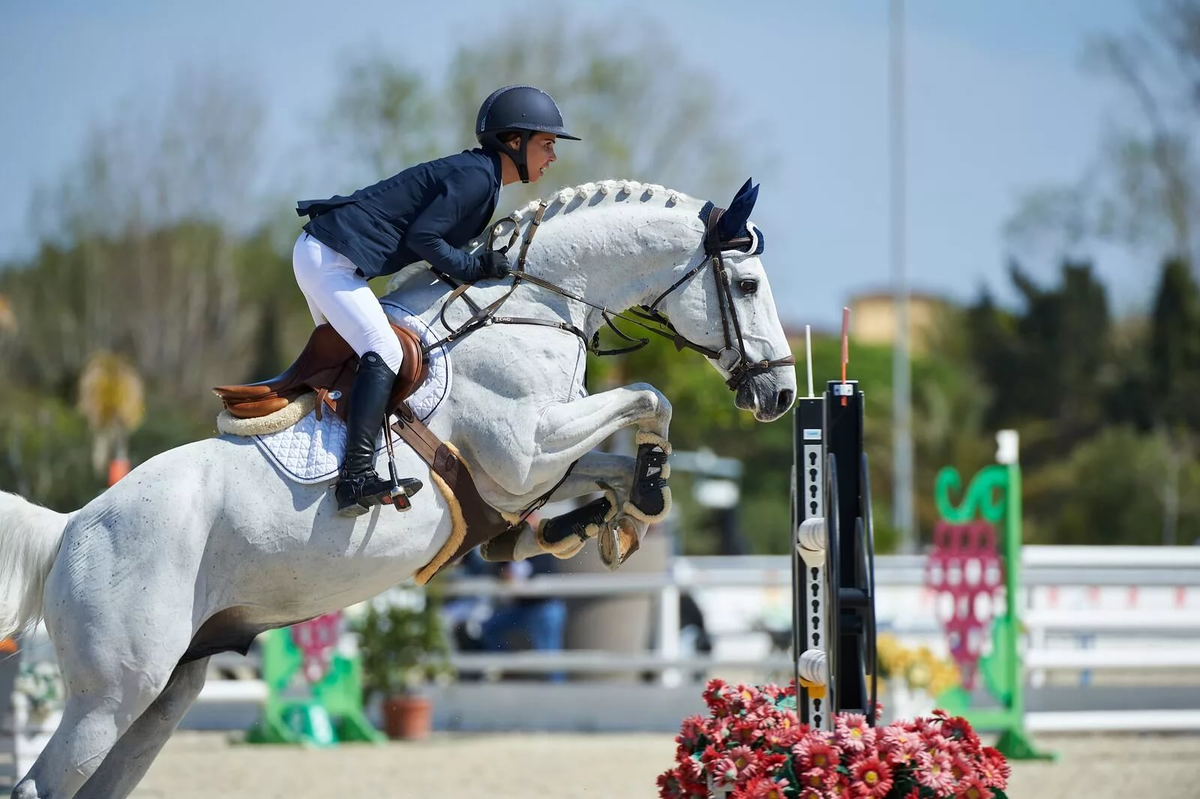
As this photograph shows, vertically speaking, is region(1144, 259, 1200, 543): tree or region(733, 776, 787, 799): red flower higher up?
region(1144, 259, 1200, 543): tree

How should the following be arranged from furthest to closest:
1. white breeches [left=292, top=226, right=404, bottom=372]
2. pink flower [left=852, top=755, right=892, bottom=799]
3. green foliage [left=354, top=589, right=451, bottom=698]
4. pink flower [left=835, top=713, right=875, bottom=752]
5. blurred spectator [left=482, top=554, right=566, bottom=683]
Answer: blurred spectator [left=482, top=554, right=566, bottom=683], green foliage [left=354, top=589, right=451, bottom=698], white breeches [left=292, top=226, right=404, bottom=372], pink flower [left=835, top=713, right=875, bottom=752], pink flower [left=852, top=755, right=892, bottom=799]

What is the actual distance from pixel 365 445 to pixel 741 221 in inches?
54.0

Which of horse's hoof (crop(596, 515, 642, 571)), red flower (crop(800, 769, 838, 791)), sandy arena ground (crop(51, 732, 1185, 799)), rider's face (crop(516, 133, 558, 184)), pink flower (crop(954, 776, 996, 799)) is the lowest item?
sandy arena ground (crop(51, 732, 1185, 799))

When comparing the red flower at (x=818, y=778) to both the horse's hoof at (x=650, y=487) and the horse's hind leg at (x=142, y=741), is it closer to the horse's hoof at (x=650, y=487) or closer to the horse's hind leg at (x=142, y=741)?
the horse's hoof at (x=650, y=487)

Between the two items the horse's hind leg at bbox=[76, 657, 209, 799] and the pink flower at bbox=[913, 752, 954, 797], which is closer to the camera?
the pink flower at bbox=[913, 752, 954, 797]

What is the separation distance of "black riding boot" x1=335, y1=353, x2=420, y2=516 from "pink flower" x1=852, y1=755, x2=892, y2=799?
4.78 ft

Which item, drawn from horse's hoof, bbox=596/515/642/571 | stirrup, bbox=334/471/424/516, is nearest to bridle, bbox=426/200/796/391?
horse's hoof, bbox=596/515/642/571

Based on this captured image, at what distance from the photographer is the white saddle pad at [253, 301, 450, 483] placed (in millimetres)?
3883

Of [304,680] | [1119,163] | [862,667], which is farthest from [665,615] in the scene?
[1119,163]

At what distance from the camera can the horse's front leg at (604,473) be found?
4.01m

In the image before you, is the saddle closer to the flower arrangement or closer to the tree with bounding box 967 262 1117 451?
the flower arrangement

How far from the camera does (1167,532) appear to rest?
68.0 feet

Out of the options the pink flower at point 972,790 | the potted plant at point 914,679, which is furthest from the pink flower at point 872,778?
the potted plant at point 914,679

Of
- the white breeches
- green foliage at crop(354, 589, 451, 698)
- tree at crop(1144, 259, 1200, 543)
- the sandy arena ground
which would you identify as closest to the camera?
the white breeches
